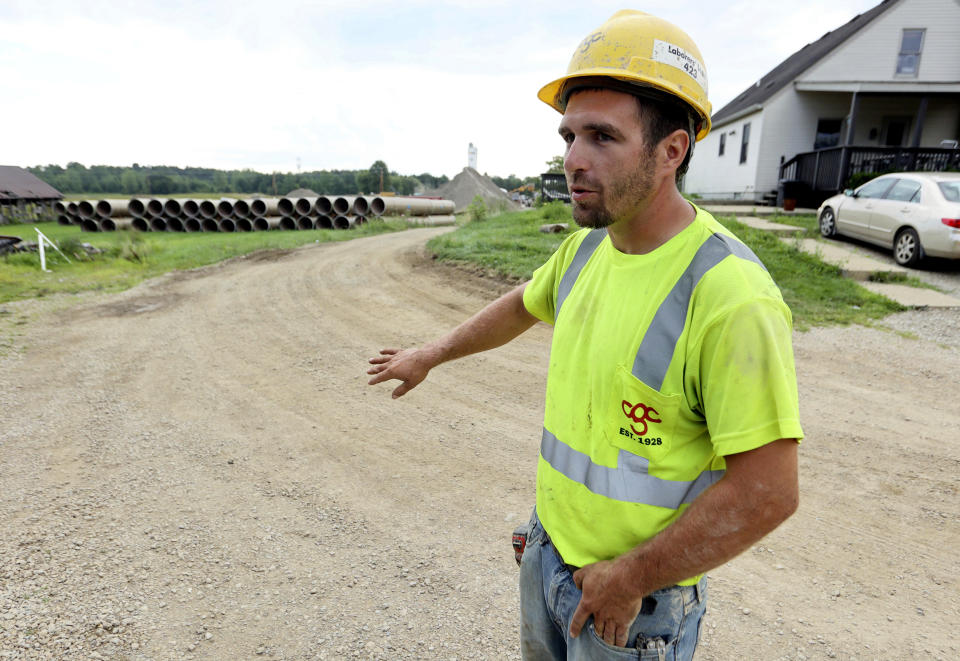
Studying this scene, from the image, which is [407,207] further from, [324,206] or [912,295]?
[912,295]

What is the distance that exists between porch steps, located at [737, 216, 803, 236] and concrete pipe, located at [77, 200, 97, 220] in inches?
992

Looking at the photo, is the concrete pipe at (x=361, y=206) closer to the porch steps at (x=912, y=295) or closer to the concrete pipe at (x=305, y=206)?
the concrete pipe at (x=305, y=206)

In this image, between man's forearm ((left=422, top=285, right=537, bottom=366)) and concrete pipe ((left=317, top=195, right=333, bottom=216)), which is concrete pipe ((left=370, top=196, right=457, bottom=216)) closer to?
concrete pipe ((left=317, top=195, right=333, bottom=216))

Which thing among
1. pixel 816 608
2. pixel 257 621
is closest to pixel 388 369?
pixel 257 621

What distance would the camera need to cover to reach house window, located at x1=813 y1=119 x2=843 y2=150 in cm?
2123

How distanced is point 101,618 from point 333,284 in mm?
7805

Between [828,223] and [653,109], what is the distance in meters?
14.0

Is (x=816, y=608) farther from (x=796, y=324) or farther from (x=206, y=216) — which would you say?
(x=206, y=216)

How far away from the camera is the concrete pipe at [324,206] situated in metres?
22.2

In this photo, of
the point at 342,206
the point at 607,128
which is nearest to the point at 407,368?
the point at 607,128

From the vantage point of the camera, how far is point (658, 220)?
1.43m

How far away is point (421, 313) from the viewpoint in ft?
26.5

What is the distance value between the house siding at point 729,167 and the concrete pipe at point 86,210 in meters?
24.2

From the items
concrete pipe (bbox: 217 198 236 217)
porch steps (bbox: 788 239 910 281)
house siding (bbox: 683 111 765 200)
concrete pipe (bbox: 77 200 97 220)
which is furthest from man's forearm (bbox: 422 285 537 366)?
concrete pipe (bbox: 77 200 97 220)
